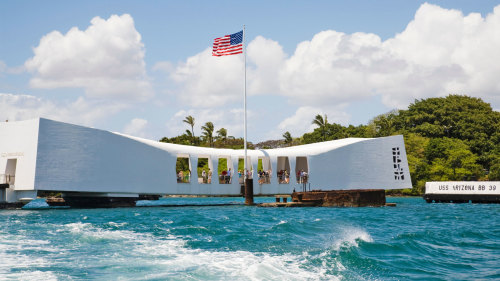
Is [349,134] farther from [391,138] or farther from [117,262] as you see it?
[117,262]

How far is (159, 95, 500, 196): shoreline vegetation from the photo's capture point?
57438mm

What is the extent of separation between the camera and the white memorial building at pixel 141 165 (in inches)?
1102

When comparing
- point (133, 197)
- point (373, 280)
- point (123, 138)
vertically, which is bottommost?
point (373, 280)

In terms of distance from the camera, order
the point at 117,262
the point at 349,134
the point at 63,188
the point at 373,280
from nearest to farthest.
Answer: the point at 373,280 < the point at 117,262 < the point at 63,188 < the point at 349,134

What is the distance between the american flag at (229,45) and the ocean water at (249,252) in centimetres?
1762

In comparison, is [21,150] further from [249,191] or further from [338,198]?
[338,198]

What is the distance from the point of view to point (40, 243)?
508 inches

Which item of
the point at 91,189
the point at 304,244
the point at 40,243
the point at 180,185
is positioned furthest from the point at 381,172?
the point at 40,243

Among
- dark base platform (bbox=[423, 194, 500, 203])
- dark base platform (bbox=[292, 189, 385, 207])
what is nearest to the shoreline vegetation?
dark base platform (bbox=[423, 194, 500, 203])

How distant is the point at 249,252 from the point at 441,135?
194 ft

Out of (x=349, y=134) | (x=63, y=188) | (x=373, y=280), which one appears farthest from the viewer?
(x=349, y=134)

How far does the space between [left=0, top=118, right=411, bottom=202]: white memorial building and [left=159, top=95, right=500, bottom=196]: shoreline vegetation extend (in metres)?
20.8

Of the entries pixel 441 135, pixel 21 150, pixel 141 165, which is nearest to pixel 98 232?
pixel 21 150

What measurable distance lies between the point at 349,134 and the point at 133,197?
40.7 metres
